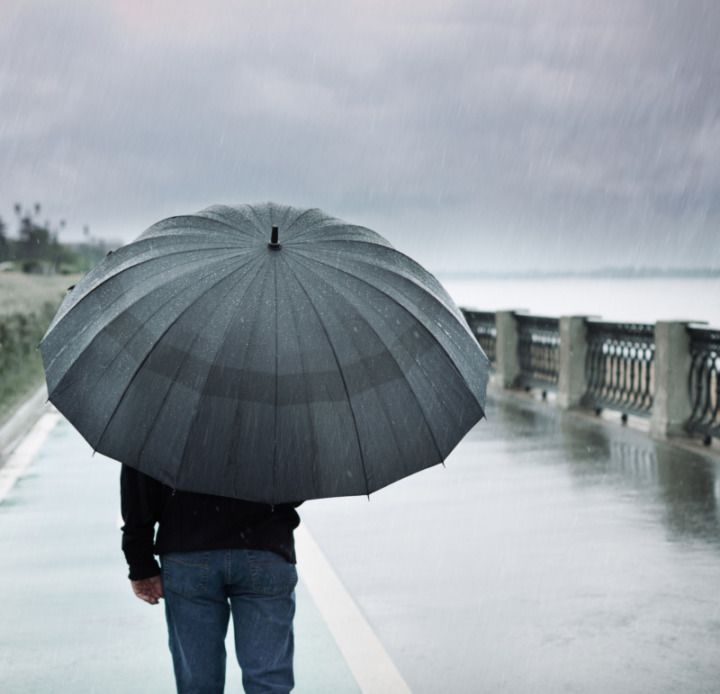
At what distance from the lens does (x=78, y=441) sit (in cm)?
1245

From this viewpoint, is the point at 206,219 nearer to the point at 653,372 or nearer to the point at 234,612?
the point at 234,612

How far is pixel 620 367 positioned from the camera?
13.9 metres

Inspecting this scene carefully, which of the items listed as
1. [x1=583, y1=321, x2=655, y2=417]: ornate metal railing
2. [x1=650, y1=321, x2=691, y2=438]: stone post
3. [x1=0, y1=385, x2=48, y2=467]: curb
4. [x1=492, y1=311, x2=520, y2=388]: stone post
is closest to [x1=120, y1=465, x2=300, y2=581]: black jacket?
[x1=0, y1=385, x2=48, y2=467]: curb

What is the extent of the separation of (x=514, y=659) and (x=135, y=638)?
6.21 feet

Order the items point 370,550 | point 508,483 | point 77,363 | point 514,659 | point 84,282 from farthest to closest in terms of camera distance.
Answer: point 508,483 < point 370,550 < point 514,659 < point 84,282 < point 77,363

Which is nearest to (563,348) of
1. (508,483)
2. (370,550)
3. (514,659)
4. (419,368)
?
(508,483)

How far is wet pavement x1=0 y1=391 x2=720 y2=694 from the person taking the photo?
488cm

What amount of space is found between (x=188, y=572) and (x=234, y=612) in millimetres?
202

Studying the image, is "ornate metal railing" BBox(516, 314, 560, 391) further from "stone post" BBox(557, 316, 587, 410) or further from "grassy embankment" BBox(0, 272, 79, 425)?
"grassy embankment" BBox(0, 272, 79, 425)

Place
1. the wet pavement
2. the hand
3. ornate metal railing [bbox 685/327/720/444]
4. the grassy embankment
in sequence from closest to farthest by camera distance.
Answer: the hand → the wet pavement → ornate metal railing [bbox 685/327/720/444] → the grassy embankment

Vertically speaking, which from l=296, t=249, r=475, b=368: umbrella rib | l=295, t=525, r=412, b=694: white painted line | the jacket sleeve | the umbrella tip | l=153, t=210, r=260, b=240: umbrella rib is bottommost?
l=295, t=525, r=412, b=694: white painted line

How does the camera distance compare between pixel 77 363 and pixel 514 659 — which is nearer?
pixel 77 363

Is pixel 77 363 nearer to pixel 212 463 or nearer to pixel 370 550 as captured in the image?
pixel 212 463

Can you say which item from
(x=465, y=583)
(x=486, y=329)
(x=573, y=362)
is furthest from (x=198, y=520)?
(x=486, y=329)
